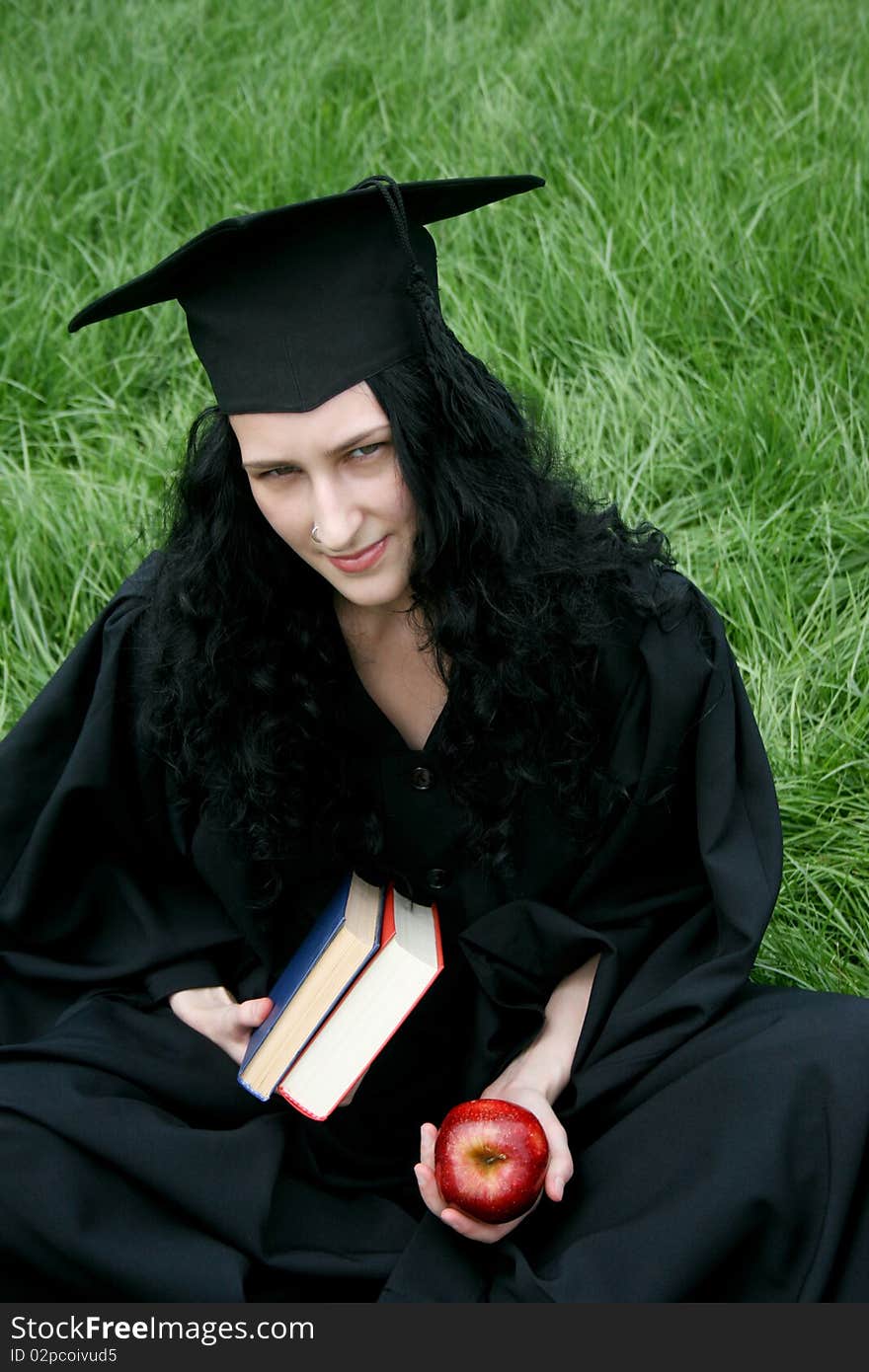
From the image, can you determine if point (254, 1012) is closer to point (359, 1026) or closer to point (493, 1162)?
point (359, 1026)

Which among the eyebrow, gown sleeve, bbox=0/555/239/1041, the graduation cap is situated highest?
the graduation cap

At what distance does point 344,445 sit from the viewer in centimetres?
205

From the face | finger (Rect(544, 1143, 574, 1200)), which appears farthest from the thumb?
the face

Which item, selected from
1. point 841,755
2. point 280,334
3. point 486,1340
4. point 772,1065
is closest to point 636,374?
point 841,755

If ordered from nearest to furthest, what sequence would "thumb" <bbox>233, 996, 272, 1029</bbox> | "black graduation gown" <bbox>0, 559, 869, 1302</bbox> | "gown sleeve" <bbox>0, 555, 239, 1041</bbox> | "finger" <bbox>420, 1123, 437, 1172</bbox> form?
"black graduation gown" <bbox>0, 559, 869, 1302</bbox>
"finger" <bbox>420, 1123, 437, 1172</bbox>
"thumb" <bbox>233, 996, 272, 1029</bbox>
"gown sleeve" <bbox>0, 555, 239, 1041</bbox>

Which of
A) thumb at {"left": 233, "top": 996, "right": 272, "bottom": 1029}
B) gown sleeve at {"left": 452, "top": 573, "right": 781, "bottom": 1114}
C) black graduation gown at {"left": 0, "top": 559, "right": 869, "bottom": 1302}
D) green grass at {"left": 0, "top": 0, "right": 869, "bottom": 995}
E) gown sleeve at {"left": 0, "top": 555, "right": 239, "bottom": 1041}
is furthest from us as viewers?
green grass at {"left": 0, "top": 0, "right": 869, "bottom": 995}

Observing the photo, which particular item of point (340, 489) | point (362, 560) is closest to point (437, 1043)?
point (362, 560)

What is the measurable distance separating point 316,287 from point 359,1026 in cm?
104

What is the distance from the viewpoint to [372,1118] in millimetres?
2453

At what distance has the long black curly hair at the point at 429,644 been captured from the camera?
2.27m

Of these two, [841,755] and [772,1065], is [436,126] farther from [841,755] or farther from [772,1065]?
[772,1065]

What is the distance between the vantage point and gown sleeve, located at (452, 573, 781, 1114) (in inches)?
87.7

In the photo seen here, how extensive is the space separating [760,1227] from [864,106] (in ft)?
12.4

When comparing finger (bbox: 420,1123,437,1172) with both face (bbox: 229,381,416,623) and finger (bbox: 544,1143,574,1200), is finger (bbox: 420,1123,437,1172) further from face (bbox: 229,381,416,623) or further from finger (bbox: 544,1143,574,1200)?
face (bbox: 229,381,416,623)
